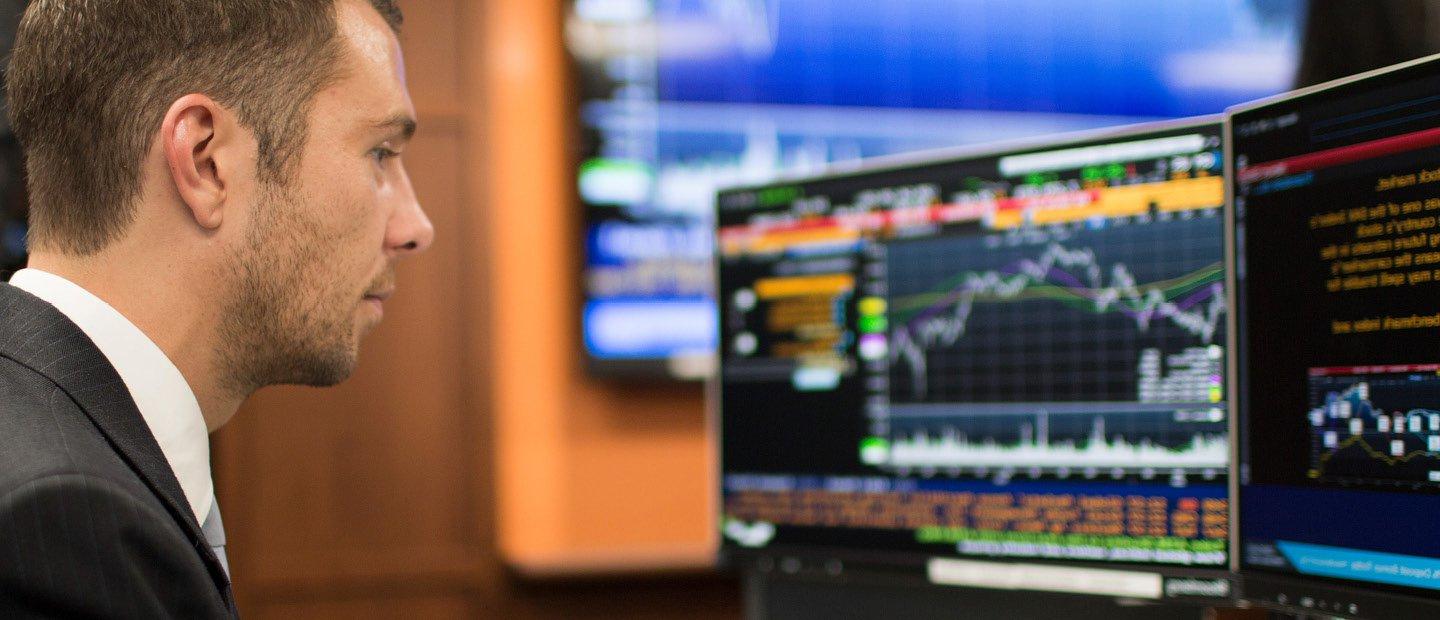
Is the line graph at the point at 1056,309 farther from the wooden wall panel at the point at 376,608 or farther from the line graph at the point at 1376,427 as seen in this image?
the wooden wall panel at the point at 376,608

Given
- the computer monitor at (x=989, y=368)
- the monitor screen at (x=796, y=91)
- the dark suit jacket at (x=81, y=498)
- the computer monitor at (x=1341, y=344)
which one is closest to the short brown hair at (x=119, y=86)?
the dark suit jacket at (x=81, y=498)

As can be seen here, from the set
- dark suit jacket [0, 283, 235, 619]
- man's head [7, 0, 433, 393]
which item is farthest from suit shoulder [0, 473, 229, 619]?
man's head [7, 0, 433, 393]

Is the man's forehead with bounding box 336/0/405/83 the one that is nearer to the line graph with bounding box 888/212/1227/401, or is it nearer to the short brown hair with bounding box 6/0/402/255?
the short brown hair with bounding box 6/0/402/255

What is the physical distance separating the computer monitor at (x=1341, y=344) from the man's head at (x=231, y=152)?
802 mm

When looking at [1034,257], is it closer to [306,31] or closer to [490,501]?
[306,31]

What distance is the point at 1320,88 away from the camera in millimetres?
1021

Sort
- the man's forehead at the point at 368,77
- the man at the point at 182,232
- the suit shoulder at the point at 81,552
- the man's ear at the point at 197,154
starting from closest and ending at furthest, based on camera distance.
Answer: the suit shoulder at the point at 81,552 < the man at the point at 182,232 < the man's ear at the point at 197,154 < the man's forehead at the point at 368,77

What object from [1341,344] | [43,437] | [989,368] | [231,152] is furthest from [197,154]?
[1341,344]

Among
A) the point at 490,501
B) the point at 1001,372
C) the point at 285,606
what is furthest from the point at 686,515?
the point at 1001,372

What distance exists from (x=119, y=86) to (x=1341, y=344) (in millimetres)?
1015

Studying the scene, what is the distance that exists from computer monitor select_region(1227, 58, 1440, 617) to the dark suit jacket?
0.85m

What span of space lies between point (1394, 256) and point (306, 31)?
920mm

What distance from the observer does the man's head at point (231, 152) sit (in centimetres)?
103

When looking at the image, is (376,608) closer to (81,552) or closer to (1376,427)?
(81,552)
